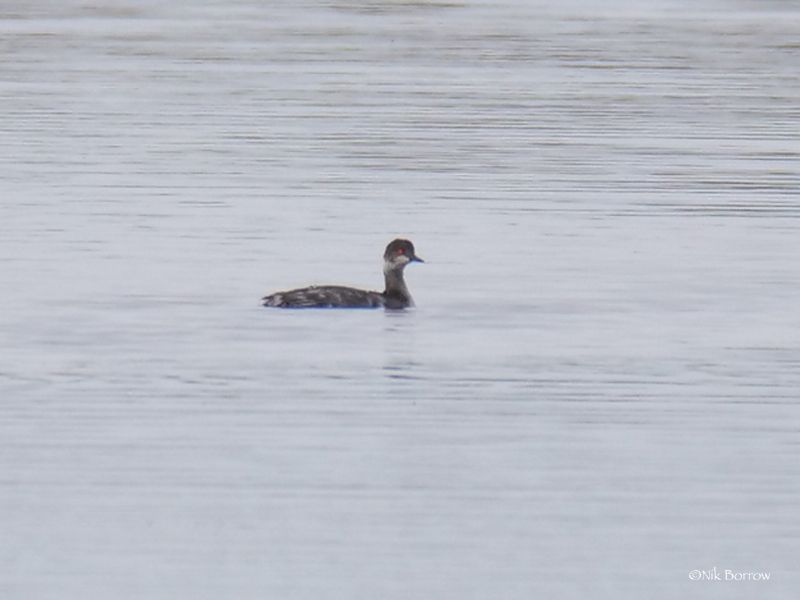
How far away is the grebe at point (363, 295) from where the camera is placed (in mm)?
15508

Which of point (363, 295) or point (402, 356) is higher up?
point (363, 295)

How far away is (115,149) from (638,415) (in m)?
14.7

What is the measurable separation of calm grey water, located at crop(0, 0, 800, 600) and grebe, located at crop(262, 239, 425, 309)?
0.33ft

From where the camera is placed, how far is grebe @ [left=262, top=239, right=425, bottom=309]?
15508 millimetres

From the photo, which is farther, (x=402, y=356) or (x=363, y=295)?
(x=363, y=295)

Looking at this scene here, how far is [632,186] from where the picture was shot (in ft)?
75.8

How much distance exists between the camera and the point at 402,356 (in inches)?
556

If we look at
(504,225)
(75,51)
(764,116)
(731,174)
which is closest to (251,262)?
(504,225)

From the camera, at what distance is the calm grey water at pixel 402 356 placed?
10008mm

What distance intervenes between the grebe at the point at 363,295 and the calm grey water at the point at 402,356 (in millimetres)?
99

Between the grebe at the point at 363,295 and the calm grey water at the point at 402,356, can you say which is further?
the grebe at the point at 363,295

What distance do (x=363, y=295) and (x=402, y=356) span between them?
176 centimetres

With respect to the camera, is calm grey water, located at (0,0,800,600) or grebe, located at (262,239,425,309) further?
grebe, located at (262,239,425,309)

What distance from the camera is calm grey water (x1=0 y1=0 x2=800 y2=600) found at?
32.8 ft
